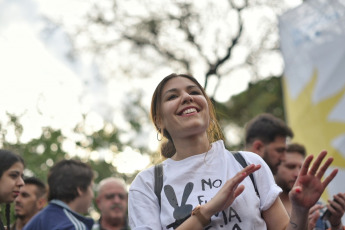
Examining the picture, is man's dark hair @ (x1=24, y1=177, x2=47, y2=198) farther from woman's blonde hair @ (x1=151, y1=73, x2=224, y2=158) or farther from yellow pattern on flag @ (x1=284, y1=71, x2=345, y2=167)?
woman's blonde hair @ (x1=151, y1=73, x2=224, y2=158)

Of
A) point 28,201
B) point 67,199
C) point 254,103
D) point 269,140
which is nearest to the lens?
point 67,199

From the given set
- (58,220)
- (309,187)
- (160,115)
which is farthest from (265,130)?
(309,187)

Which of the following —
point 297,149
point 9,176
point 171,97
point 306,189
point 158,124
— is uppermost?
point 171,97

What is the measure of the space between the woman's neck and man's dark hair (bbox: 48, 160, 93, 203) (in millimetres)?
2259

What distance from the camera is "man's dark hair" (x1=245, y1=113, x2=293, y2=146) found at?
17.8 ft

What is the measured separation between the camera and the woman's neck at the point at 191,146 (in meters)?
2.97

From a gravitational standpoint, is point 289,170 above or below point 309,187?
below

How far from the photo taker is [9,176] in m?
4.35

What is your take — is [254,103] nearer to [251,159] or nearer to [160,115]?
[160,115]

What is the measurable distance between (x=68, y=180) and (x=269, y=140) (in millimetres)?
1830

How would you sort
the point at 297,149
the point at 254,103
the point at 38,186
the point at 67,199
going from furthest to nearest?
the point at 254,103
the point at 38,186
the point at 297,149
the point at 67,199

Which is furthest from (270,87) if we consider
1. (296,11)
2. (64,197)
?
(64,197)

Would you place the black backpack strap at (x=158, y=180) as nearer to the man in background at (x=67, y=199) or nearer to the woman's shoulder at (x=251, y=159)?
the woman's shoulder at (x=251, y=159)

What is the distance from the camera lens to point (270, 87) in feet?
75.6
